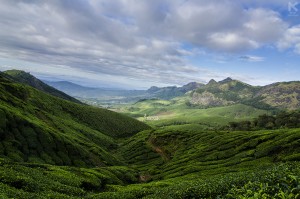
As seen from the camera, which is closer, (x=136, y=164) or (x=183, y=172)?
(x=183, y=172)

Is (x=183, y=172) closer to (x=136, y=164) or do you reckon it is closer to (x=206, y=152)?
(x=206, y=152)

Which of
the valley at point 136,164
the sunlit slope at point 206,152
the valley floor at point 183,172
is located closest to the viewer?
the valley floor at point 183,172

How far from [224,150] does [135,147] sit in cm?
6465

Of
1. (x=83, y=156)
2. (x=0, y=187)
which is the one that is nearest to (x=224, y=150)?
(x=83, y=156)

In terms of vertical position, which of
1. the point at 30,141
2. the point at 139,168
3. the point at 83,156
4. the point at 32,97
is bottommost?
the point at 139,168

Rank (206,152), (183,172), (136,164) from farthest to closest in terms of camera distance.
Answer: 1. (136,164)
2. (206,152)
3. (183,172)

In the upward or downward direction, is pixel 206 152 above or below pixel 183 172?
above

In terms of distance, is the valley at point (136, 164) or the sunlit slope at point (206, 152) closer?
the valley at point (136, 164)

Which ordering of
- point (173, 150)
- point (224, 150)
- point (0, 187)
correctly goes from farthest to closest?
point (173, 150) < point (224, 150) < point (0, 187)

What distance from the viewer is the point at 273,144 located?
109750mm

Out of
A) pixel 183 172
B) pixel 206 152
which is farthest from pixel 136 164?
pixel 183 172

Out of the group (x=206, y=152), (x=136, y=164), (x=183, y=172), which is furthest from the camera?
(x=136, y=164)

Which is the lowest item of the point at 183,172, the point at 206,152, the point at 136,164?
the point at 136,164

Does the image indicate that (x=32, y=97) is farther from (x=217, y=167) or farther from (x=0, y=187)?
(x=0, y=187)
